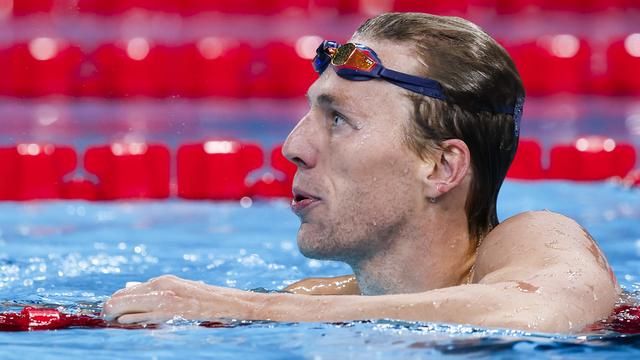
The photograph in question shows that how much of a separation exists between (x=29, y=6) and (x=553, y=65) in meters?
3.65

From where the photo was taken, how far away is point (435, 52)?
87.4 inches

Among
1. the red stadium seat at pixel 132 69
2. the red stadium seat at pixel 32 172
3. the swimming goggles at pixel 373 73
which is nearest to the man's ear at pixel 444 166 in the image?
the swimming goggles at pixel 373 73

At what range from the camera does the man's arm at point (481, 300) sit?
1937mm

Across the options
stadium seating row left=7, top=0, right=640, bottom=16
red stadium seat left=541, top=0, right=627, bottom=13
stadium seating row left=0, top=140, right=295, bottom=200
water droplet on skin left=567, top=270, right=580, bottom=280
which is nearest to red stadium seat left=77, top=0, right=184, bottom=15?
stadium seating row left=7, top=0, right=640, bottom=16

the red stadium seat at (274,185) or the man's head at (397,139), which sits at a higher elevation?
the red stadium seat at (274,185)

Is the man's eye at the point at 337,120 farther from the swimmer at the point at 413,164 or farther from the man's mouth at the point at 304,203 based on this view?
the man's mouth at the point at 304,203

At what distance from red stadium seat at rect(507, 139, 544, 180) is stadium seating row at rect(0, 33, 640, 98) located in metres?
1.09

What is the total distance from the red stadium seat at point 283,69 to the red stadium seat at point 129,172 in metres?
1.37

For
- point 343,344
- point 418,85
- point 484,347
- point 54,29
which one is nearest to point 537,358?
point 484,347

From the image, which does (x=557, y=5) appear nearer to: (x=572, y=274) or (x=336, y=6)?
(x=336, y=6)

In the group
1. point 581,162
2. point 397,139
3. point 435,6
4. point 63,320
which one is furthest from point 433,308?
point 435,6

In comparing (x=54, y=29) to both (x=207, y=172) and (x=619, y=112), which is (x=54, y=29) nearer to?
(x=207, y=172)

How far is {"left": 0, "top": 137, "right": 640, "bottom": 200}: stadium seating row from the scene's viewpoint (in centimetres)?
622

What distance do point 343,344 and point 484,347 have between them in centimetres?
26
